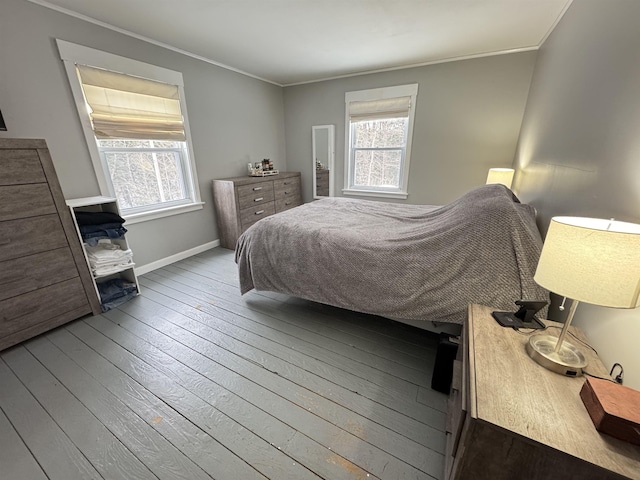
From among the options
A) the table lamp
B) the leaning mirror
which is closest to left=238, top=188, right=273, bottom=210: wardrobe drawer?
the leaning mirror

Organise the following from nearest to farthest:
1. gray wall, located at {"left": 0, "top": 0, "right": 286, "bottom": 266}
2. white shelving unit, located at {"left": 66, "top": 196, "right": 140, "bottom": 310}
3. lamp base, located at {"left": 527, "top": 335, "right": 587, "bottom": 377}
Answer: lamp base, located at {"left": 527, "top": 335, "right": 587, "bottom": 377}
gray wall, located at {"left": 0, "top": 0, "right": 286, "bottom": 266}
white shelving unit, located at {"left": 66, "top": 196, "right": 140, "bottom": 310}

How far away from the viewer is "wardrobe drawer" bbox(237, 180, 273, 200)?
3.37 meters

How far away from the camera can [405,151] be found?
372cm

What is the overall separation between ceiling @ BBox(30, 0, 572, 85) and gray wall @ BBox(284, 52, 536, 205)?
Result: 0.19 metres

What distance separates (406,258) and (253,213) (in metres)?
2.57

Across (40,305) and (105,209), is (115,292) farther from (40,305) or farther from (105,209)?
(105,209)

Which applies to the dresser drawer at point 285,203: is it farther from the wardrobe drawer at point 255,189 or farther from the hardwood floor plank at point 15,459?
the hardwood floor plank at point 15,459

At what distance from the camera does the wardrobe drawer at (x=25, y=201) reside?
1.62 meters

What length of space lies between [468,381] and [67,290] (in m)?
2.68

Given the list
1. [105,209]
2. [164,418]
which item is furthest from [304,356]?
[105,209]

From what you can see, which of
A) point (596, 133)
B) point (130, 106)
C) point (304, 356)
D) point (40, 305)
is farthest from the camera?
point (130, 106)

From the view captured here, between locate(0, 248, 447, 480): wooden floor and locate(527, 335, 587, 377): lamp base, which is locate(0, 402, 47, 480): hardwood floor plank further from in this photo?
locate(527, 335, 587, 377): lamp base

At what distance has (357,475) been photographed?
1060 millimetres

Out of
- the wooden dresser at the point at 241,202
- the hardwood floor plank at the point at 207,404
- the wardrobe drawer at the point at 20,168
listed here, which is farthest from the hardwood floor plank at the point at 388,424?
the wooden dresser at the point at 241,202
